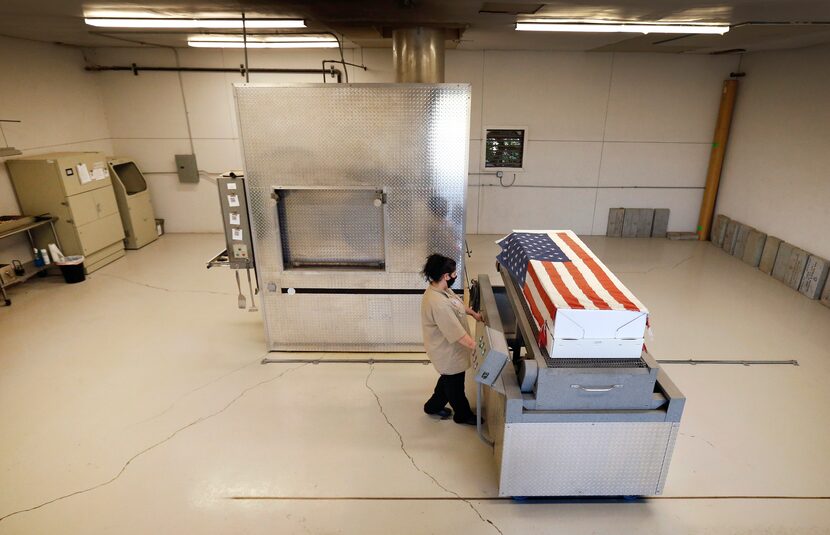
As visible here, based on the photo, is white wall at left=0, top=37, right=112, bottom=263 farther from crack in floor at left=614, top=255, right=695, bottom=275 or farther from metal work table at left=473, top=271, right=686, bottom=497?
crack in floor at left=614, top=255, right=695, bottom=275

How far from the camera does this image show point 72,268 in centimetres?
625

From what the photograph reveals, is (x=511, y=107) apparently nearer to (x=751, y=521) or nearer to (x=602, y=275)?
(x=602, y=275)

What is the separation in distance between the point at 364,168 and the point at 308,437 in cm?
233

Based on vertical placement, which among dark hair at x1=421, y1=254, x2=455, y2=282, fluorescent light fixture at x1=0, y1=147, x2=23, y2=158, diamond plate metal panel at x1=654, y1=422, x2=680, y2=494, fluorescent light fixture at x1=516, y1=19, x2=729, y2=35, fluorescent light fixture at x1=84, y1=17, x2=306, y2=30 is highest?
fluorescent light fixture at x1=84, y1=17, x2=306, y2=30

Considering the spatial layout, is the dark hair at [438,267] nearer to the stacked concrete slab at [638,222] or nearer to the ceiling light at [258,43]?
the ceiling light at [258,43]

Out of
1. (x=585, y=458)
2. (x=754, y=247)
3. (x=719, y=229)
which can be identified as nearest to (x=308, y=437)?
(x=585, y=458)

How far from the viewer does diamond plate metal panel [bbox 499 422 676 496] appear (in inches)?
101

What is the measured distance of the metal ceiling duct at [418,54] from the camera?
4.89 metres

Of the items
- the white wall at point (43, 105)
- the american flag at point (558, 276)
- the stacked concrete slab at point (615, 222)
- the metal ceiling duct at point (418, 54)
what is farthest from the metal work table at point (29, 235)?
the stacked concrete slab at point (615, 222)

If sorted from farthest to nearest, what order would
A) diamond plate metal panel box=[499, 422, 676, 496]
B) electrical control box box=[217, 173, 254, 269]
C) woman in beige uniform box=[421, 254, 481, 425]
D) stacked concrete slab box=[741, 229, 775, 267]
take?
stacked concrete slab box=[741, 229, 775, 267]
electrical control box box=[217, 173, 254, 269]
woman in beige uniform box=[421, 254, 481, 425]
diamond plate metal panel box=[499, 422, 676, 496]

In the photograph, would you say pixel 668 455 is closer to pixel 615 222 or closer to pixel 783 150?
pixel 783 150

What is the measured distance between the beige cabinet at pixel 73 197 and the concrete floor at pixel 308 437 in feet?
4.37

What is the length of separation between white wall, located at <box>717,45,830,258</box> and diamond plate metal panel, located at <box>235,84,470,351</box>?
540cm

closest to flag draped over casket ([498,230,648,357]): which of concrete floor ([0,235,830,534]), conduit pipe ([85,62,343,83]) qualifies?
concrete floor ([0,235,830,534])
